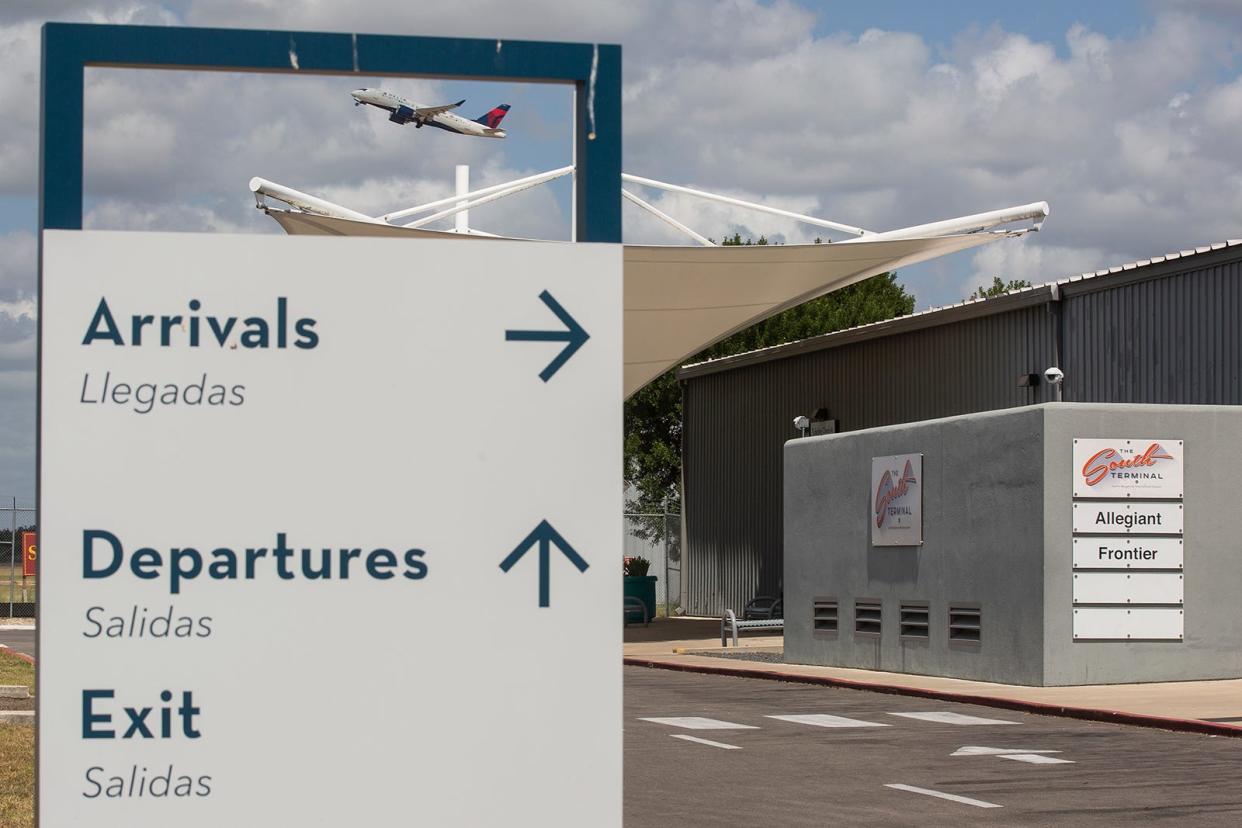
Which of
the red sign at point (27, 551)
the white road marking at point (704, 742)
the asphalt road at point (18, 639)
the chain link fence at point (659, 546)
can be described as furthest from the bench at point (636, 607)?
the white road marking at point (704, 742)

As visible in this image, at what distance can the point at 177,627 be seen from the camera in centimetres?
388

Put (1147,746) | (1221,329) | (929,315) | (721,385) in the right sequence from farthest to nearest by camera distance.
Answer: (721,385) → (929,315) → (1221,329) → (1147,746)

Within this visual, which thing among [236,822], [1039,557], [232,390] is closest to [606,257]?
[232,390]

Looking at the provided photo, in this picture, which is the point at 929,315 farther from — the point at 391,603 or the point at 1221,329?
the point at 391,603

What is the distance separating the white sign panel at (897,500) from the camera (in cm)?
2388

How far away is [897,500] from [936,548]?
1.11m

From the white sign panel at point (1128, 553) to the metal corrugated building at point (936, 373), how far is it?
17.7 feet

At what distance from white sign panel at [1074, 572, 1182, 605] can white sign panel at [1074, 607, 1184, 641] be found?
0.36ft

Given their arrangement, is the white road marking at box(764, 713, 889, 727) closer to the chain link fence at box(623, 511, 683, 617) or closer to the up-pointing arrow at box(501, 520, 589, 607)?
the up-pointing arrow at box(501, 520, 589, 607)

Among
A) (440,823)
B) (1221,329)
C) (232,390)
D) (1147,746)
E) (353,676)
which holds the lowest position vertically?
(1147,746)

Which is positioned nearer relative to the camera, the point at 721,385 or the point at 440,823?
the point at 440,823

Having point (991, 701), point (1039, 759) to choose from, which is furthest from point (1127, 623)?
point (1039, 759)

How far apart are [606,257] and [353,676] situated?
3.59ft

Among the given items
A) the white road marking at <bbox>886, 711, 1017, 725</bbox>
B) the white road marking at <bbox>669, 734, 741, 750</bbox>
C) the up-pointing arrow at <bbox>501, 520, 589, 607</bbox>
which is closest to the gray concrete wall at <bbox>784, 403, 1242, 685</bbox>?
the white road marking at <bbox>886, 711, 1017, 725</bbox>
